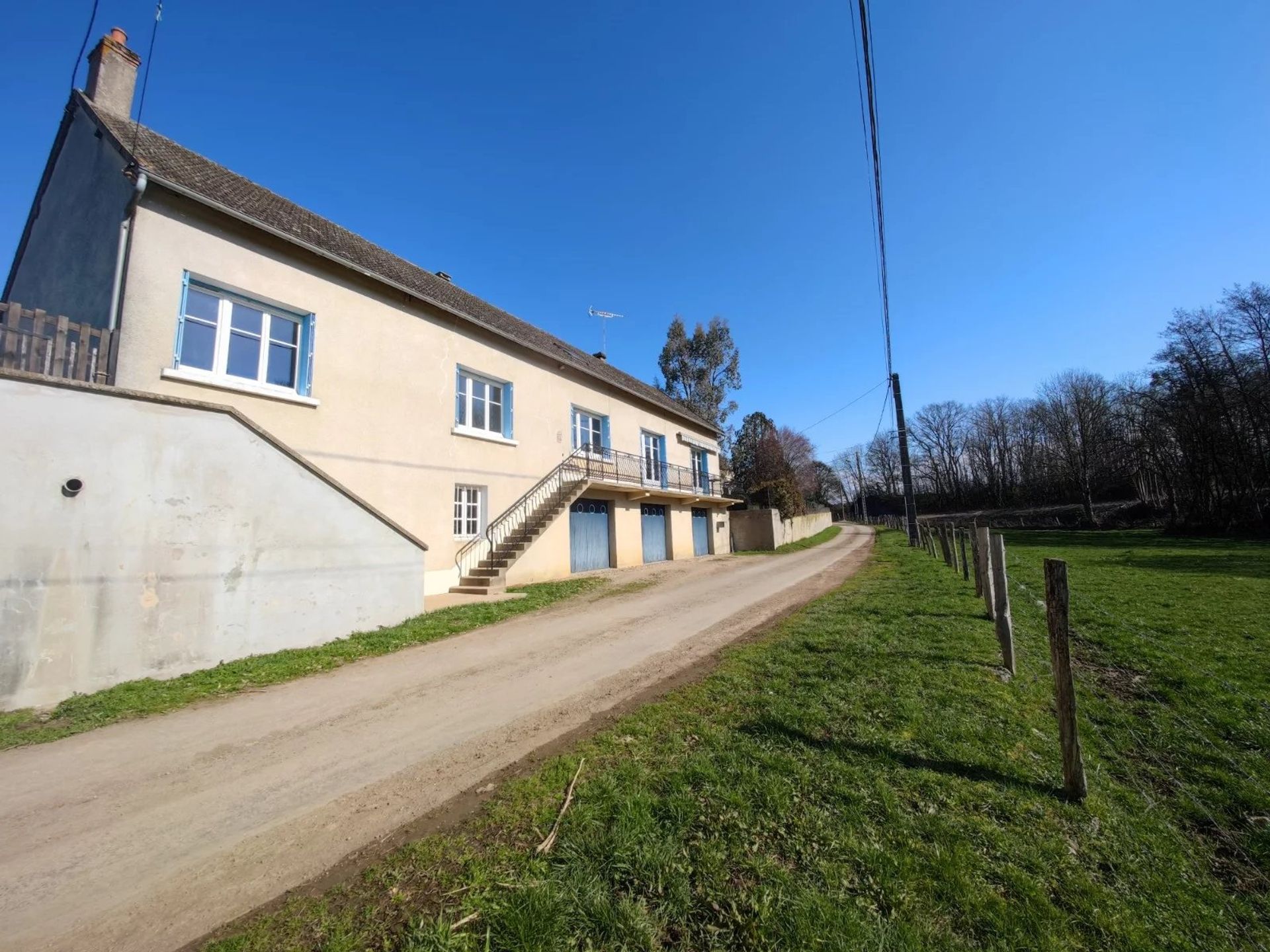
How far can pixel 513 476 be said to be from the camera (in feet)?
48.9

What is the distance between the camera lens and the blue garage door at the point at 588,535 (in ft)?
54.7

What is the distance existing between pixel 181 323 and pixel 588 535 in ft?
38.8

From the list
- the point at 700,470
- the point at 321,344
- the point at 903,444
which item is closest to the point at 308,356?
the point at 321,344

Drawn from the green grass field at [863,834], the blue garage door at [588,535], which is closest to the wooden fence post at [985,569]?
the green grass field at [863,834]

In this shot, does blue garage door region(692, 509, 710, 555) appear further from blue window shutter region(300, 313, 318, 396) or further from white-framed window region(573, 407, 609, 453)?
blue window shutter region(300, 313, 318, 396)

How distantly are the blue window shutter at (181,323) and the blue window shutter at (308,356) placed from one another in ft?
6.22

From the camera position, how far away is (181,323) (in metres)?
8.46

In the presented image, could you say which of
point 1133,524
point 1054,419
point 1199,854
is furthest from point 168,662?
point 1054,419

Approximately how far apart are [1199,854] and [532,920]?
3.61m

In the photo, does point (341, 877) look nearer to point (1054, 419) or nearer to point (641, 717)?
point (641, 717)

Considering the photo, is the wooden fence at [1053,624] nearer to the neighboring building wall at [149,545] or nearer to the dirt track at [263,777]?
the dirt track at [263,777]

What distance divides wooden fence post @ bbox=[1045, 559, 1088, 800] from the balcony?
44.7ft

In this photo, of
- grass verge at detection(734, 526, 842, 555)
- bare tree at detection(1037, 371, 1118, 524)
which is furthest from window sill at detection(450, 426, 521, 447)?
bare tree at detection(1037, 371, 1118, 524)

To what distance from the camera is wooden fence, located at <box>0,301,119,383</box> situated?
6.09 m
